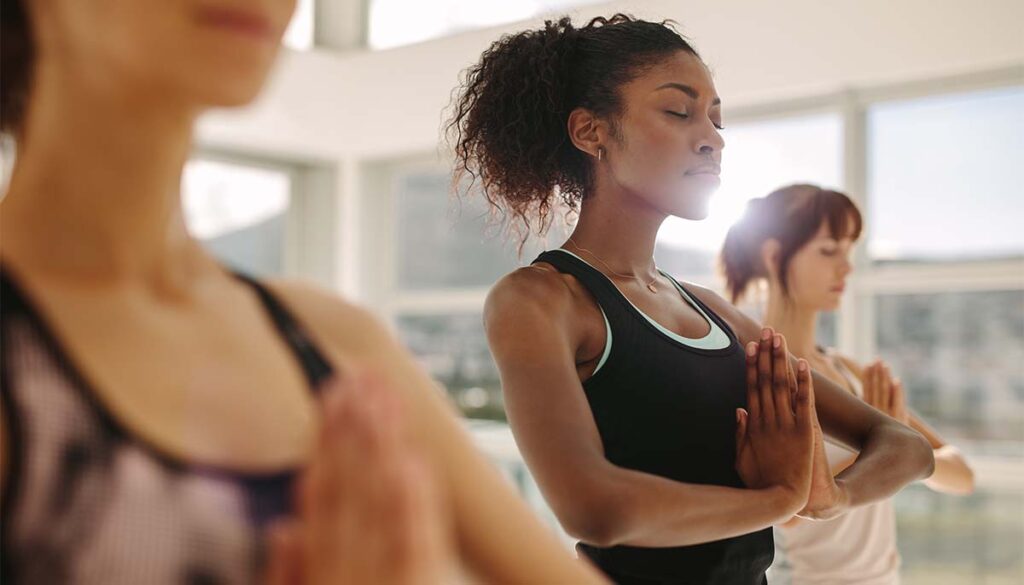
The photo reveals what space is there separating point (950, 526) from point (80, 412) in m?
3.91

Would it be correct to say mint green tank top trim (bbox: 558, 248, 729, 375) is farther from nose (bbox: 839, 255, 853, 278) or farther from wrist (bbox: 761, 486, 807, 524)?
nose (bbox: 839, 255, 853, 278)

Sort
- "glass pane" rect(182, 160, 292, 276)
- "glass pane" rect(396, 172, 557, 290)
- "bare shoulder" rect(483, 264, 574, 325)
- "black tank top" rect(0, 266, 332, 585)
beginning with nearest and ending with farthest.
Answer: "black tank top" rect(0, 266, 332, 585), "bare shoulder" rect(483, 264, 574, 325), "glass pane" rect(182, 160, 292, 276), "glass pane" rect(396, 172, 557, 290)

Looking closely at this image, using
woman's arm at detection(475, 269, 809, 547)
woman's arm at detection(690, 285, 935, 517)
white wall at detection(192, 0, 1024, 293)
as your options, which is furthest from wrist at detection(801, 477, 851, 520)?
white wall at detection(192, 0, 1024, 293)

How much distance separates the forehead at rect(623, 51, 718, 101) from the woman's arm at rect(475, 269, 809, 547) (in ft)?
0.87

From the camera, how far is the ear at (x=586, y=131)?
1172mm

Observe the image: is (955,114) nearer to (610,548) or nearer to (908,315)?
(908,315)

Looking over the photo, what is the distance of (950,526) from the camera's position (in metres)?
3.79

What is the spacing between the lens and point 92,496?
36 centimetres

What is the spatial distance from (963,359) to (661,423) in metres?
3.16

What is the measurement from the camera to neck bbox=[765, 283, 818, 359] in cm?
210

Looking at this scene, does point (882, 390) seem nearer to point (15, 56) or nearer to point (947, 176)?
point (15, 56)

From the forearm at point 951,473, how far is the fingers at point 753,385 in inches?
46.9

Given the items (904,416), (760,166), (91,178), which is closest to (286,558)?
(91,178)

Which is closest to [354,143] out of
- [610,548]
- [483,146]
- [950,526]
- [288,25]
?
[950,526]
